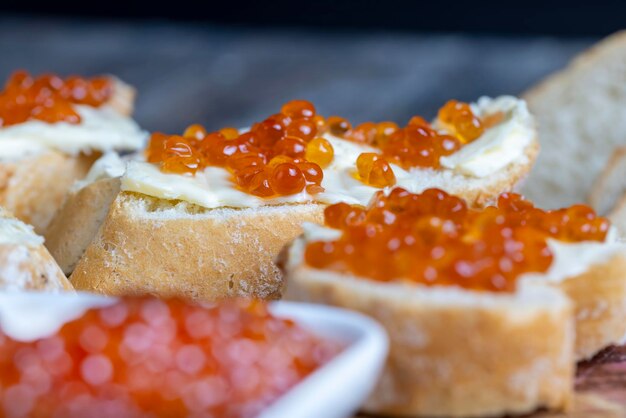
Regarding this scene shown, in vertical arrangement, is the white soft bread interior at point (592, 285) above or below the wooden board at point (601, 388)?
above

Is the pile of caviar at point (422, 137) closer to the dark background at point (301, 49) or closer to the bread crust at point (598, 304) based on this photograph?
the bread crust at point (598, 304)

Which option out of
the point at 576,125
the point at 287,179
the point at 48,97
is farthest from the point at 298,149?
the point at 576,125

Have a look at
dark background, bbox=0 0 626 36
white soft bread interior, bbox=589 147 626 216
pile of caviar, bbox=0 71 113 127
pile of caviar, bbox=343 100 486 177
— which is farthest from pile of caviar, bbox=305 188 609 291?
dark background, bbox=0 0 626 36

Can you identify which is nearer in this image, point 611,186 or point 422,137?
point 422,137

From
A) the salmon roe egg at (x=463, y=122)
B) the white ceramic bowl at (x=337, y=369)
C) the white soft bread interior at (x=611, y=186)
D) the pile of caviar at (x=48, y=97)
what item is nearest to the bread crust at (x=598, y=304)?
the white ceramic bowl at (x=337, y=369)

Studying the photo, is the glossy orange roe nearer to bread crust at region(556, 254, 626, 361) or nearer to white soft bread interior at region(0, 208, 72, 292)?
white soft bread interior at region(0, 208, 72, 292)

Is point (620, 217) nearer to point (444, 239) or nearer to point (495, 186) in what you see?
point (495, 186)
